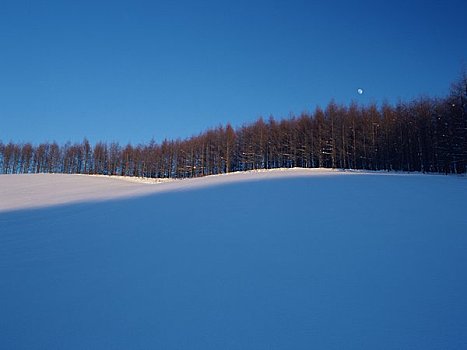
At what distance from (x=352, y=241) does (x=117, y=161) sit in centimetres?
7272

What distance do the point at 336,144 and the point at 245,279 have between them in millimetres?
39715

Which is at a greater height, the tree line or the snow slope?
the tree line

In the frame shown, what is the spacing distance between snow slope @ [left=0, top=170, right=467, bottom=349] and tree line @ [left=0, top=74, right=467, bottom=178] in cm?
2791

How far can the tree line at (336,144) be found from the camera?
3456 cm

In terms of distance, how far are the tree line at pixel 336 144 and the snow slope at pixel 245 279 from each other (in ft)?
91.6

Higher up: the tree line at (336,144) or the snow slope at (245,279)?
the tree line at (336,144)

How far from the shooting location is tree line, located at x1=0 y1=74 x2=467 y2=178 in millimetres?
Result: 34562

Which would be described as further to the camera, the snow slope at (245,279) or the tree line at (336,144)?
the tree line at (336,144)

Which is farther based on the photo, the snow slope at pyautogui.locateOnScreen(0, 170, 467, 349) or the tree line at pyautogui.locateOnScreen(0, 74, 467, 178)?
the tree line at pyautogui.locateOnScreen(0, 74, 467, 178)

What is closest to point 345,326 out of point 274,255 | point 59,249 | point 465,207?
point 274,255

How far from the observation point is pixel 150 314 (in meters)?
5.38

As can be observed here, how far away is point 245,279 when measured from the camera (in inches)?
257

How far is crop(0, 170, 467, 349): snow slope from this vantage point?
15.5 feet

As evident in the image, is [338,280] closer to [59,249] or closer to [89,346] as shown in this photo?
[89,346]
